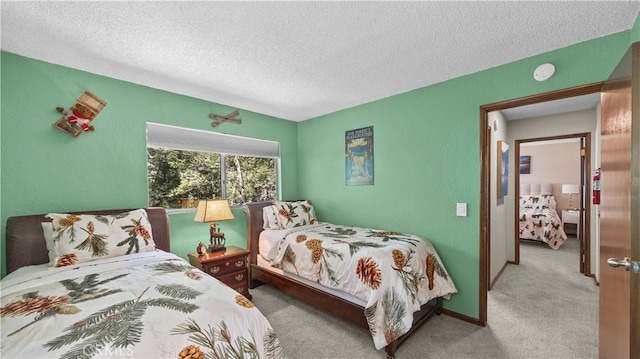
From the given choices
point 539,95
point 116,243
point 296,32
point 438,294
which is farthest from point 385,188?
point 116,243

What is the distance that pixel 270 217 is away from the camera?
329 centimetres

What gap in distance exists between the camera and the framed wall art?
328cm

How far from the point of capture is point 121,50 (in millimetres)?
1966

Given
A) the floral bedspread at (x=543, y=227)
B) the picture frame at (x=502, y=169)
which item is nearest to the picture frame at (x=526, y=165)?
the floral bedspread at (x=543, y=227)

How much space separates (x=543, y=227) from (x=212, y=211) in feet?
20.5

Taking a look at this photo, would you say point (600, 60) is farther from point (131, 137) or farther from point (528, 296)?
point (131, 137)

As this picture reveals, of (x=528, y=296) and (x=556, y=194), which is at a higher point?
(x=556, y=194)

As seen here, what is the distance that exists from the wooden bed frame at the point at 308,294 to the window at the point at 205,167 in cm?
42

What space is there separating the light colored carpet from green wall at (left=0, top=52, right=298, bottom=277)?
1.46 metres

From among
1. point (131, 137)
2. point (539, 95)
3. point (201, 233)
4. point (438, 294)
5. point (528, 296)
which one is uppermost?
point (539, 95)

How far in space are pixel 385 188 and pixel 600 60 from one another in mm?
2050

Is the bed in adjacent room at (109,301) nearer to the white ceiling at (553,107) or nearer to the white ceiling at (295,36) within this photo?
the white ceiling at (295,36)

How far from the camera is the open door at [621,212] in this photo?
3.63 feet

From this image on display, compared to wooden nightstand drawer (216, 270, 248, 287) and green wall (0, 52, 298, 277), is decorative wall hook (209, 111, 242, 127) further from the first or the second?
wooden nightstand drawer (216, 270, 248, 287)
